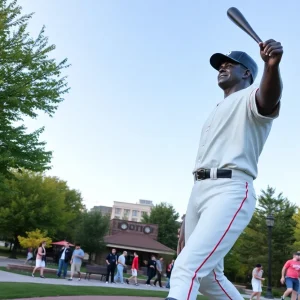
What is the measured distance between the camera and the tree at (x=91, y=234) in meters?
47.2

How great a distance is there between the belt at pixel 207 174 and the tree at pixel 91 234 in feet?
149

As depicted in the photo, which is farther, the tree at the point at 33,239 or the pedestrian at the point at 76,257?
the tree at the point at 33,239

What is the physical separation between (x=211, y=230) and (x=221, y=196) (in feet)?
0.85

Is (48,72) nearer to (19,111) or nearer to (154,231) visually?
(19,111)

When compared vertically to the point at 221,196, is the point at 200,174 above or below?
above

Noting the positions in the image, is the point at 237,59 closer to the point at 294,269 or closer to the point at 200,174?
the point at 200,174

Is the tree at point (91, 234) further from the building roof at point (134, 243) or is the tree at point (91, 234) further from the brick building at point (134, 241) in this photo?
the building roof at point (134, 243)

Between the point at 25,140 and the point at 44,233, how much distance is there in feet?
92.0

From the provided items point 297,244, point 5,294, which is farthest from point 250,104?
point 297,244

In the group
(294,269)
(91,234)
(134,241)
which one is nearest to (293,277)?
(294,269)

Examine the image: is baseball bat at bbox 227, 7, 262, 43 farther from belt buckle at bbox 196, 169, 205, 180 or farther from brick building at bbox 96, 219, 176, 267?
brick building at bbox 96, 219, 176, 267

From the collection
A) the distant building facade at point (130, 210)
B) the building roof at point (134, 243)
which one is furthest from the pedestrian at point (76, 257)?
the distant building facade at point (130, 210)

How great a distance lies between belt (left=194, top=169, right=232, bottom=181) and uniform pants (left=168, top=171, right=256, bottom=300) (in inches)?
1.3

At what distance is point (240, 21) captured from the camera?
2.99 meters
